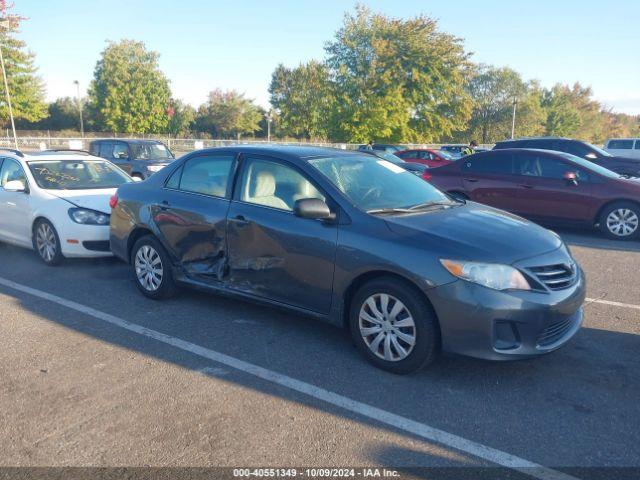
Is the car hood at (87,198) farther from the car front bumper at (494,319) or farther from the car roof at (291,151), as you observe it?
the car front bumper at (494,319)

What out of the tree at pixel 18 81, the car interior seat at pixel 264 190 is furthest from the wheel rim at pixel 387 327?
the tree at pixel 18 81

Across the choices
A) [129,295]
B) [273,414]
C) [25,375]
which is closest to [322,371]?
[273,414]

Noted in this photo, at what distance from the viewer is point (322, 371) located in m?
4.11

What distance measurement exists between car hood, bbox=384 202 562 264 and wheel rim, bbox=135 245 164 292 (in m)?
2.66

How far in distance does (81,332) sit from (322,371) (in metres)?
2.26

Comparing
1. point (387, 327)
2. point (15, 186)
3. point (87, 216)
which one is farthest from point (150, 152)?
point (387, 327)

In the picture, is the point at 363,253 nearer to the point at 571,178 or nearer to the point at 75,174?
the point at 75,174

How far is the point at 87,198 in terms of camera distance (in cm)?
742

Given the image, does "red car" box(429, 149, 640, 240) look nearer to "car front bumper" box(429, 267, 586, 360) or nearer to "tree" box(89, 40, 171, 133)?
"car front bumper" box(429, 267, 586, 360)

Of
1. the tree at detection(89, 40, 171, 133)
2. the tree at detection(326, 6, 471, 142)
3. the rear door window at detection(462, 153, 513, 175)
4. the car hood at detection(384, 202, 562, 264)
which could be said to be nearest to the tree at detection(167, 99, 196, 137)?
the tree at detection(89, 40, 171, 133)

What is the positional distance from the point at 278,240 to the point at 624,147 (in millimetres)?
27288

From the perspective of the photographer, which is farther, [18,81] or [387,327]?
[18,81]

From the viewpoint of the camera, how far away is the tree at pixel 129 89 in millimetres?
60312

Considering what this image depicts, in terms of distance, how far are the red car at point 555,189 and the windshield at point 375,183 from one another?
3.91 m
